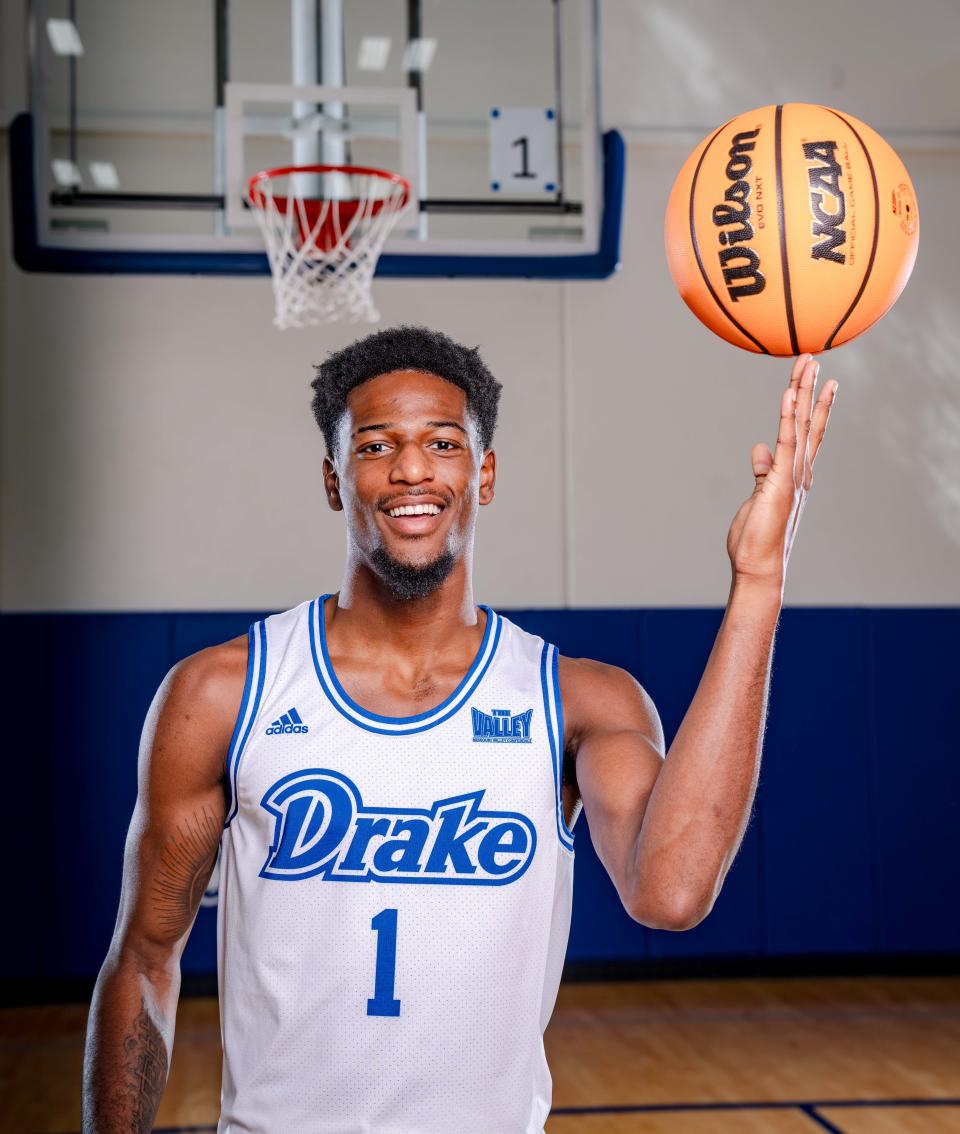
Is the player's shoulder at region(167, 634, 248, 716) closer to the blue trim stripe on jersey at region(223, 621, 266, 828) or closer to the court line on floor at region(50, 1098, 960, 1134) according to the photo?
the blue trim stripe on jersey at region(223, 621, 266, 828)

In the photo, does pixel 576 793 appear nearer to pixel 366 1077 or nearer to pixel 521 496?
pixel 366 1077

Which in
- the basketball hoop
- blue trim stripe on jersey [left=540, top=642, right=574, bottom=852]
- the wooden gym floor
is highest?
the basketball hoop

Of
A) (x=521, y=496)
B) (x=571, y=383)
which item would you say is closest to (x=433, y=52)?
(x=571, y=383)

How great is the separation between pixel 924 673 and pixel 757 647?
188 inches

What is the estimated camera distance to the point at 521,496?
5.97m

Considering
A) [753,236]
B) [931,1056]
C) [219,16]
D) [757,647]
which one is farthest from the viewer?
[219,16]

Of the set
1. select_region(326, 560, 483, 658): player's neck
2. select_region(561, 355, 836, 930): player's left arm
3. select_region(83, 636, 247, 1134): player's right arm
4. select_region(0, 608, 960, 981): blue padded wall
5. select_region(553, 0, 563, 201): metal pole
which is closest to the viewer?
select_region(561, 355, 836, 930): player's left arm

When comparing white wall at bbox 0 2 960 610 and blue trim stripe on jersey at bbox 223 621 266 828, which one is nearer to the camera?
blue trim stripe on jersey at bbox 223 621 266 828

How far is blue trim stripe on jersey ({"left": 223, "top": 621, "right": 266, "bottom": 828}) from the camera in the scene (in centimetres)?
168

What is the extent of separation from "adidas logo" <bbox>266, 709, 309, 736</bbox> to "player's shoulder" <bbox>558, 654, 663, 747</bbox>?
341 millimetres

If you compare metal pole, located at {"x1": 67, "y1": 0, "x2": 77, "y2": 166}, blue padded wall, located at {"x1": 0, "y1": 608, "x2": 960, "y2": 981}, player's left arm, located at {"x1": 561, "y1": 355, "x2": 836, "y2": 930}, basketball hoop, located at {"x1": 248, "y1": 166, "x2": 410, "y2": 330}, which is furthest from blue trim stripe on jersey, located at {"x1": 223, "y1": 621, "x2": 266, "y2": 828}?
A: metal pole, located at {"x1": 67, "y1": 0, "x2": 77, "y2": 166}

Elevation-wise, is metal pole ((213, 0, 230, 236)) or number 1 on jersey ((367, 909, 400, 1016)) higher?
metal pole ((213, 0, 230, 236))

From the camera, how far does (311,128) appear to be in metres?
4.63

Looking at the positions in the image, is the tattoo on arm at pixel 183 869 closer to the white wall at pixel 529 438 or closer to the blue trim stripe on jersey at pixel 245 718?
the blue trim stripe on jersey at pixel 245 718
